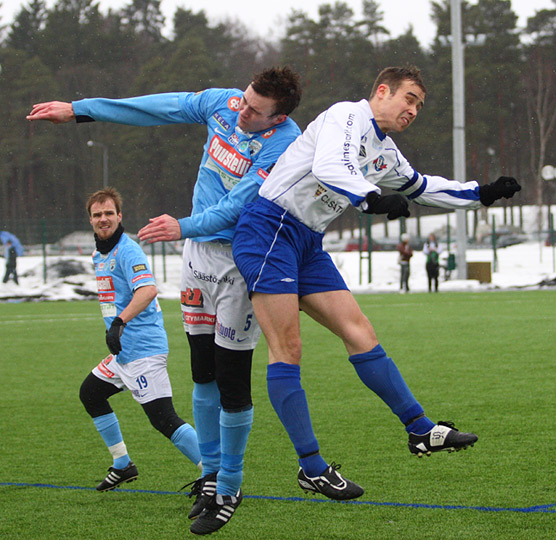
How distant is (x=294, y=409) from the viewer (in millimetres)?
3953

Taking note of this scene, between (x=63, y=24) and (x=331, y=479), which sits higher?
(x=63, y=24)

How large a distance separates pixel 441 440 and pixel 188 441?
172 cm

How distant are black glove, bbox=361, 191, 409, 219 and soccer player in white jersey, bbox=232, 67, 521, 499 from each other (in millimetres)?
64

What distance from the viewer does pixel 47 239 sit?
1253 inches

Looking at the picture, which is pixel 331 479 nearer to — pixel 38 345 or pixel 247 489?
pixel 247 489

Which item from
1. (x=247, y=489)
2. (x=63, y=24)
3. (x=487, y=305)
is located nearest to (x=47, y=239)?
(x=487, y=305)

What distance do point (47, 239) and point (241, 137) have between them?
28.6m

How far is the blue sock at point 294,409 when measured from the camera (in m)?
3.90

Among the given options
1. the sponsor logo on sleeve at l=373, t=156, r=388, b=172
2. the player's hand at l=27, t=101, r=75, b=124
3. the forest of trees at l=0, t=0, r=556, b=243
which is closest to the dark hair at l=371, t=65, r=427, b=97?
the sponsor logo on sleeve at l=373, t=156, r=388, b=172

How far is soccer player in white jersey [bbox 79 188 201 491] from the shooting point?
5090 mm

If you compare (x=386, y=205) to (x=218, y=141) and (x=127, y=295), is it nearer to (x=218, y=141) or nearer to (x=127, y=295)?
(x=218, y=141)

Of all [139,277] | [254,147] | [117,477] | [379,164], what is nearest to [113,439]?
[117,477]

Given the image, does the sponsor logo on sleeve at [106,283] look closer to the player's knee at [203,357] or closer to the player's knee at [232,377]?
the player's knee at [203,357]

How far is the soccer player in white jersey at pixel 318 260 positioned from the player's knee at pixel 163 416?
125 centimetres
